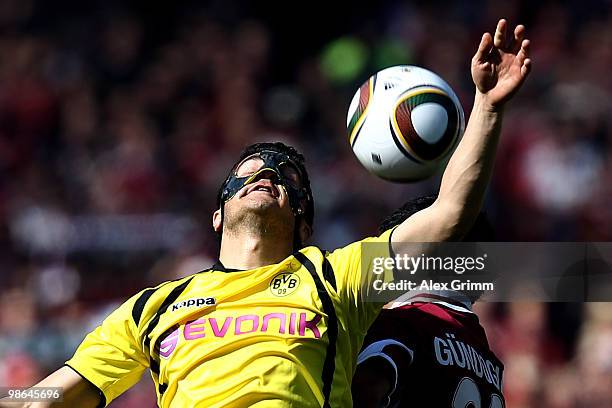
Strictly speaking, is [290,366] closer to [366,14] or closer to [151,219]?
[151,219]

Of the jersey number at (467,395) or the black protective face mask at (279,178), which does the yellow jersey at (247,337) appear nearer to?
the black protective face mask at (279,178)

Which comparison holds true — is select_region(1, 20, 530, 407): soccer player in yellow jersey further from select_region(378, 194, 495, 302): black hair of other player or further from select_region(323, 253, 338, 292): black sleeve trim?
select_region(378, 194, 495, 302): black hair of other player

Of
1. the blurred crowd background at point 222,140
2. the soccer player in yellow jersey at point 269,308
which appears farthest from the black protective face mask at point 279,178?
the blurred crowd background at point 222,140

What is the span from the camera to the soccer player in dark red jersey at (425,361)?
4.98 meters

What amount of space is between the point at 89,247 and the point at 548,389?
4.13m

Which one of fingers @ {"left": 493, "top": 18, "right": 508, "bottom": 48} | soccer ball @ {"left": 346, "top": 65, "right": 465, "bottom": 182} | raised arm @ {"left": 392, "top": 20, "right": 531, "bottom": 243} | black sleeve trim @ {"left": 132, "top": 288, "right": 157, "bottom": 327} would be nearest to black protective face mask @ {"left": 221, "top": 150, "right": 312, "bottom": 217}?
soccer ball @ {"left": 346, "top": 65, "right": 465, "bottom": 182}

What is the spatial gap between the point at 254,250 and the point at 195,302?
40 centimetres

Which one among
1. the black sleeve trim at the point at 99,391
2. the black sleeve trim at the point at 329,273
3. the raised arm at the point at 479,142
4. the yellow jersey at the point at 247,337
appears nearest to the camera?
the raised arm at the point at 479,142

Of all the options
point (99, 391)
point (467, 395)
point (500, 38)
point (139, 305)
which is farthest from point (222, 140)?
point (500, 38)

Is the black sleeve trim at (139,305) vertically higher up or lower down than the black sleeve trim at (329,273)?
lower down

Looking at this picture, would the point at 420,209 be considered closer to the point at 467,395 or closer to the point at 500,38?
the point at 467,395

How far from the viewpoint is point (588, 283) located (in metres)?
6.75

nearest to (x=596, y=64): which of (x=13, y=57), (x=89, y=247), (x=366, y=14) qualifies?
(x=366, y=14)

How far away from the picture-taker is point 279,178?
17.9ft
